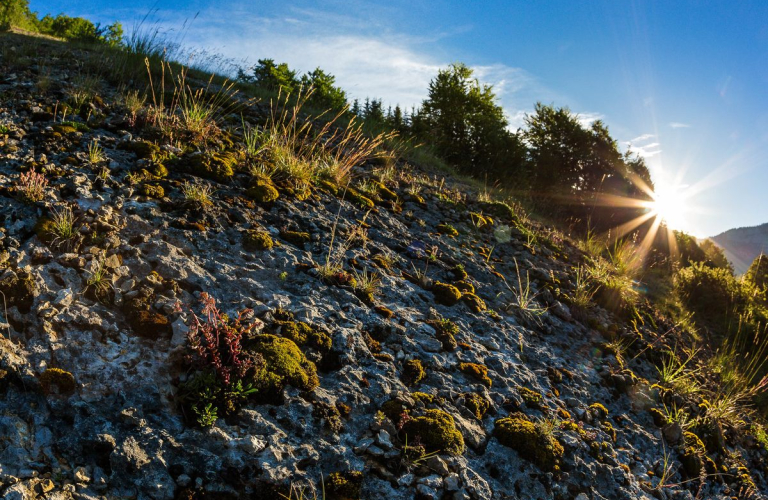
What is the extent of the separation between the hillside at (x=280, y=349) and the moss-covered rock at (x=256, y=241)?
0.02 metres

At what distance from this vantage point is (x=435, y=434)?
260cm

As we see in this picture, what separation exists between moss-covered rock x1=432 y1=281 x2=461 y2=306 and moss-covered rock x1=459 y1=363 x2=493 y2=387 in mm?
1001

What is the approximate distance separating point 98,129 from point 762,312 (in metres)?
13.1

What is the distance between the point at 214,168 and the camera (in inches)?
191

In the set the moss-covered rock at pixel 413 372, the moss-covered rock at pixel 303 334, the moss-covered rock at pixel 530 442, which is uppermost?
the moss-covered rock at pixel 303 334

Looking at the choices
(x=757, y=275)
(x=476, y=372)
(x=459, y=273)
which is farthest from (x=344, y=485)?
(x=757, y=275)

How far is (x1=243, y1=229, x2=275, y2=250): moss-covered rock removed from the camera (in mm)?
3906

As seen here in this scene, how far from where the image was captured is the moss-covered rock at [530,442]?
2844 mm

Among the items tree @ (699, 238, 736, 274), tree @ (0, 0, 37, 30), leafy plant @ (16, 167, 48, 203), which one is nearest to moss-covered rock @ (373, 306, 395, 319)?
leafy plant @ (16, 167, 48, 203)

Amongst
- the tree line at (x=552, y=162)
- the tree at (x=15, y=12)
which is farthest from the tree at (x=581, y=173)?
the tree at (x=15, y=12)

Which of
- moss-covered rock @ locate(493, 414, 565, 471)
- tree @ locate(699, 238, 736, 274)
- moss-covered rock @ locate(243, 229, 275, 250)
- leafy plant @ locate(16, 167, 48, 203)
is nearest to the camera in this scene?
moss-covered rock @ locate(493, 414, 565, 471)

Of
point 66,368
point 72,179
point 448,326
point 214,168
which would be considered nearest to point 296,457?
point 66,368

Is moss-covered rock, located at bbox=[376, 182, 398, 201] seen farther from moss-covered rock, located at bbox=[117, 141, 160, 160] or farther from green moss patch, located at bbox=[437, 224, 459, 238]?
moss-covered rock, located at bbox=[117, 141, 160, 160]

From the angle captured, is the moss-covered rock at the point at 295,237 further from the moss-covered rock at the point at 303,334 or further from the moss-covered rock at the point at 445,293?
the moss-covered rock at the point at 445,293
